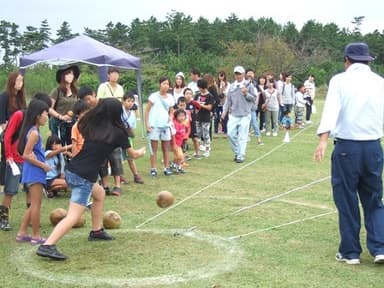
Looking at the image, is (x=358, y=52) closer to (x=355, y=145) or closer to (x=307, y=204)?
(x=355, y=145)

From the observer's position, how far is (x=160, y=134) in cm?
1090

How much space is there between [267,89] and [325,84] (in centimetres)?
3745

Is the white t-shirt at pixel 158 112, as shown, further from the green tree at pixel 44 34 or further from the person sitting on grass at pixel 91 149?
the green tree at pixel 44 34

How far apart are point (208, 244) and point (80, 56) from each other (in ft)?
29.1

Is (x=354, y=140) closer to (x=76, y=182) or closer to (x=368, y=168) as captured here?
(x=368, y=168)

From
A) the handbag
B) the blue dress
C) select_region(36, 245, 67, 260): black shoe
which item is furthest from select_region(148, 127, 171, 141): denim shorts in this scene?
the handbag

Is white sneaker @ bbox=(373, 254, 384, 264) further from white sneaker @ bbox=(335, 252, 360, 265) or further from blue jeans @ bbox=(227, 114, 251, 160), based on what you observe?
blue jeans @ bbox=(227, 114, 251, 160)

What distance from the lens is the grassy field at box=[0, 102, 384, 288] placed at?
5.14 metres

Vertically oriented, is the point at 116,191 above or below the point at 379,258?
below

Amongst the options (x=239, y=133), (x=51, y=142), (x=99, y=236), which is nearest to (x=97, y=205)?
(x=99, y=236)

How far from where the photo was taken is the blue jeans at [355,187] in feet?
18.1

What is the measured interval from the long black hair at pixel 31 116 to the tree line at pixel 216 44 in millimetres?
34639

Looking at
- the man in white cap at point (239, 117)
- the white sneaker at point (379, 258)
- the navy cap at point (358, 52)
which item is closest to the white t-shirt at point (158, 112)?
the man in white cap at point (239, 117)

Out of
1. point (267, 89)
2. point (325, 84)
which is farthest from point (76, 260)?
point (325, 84)
